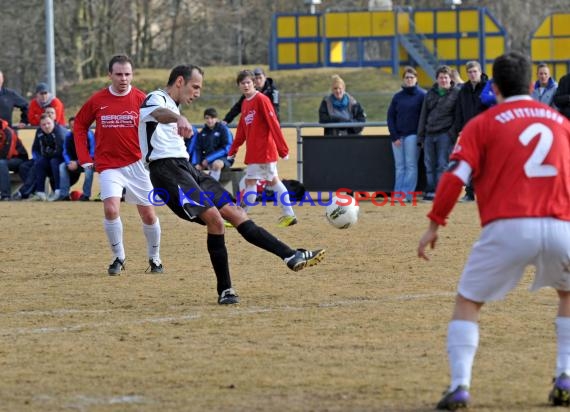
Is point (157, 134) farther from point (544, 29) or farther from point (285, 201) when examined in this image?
point (544, 29)

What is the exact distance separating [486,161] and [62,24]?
52841 millimetres

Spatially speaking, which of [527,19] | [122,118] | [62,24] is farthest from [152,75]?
[122,118]

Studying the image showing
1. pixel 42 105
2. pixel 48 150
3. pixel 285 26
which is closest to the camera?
pixel 48 150

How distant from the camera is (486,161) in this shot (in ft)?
19.0

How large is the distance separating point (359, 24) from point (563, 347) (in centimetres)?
4558

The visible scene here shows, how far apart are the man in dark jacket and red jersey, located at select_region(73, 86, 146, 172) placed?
7.35 m

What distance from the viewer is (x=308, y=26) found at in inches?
2016

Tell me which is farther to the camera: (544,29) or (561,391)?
(544,29)

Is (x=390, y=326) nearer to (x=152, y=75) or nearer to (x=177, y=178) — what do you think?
(x=177, y=178)

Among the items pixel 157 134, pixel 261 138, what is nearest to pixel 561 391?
pixel 157 134

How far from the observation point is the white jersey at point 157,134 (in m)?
9.59

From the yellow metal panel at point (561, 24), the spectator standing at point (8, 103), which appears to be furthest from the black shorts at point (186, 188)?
the yellow metal panel at point (561, 24)

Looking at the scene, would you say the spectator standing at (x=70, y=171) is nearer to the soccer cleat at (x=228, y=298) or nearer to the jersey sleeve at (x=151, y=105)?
the jersey sleeve at (x=151, y=105)

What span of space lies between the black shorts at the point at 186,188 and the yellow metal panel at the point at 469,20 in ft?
139
